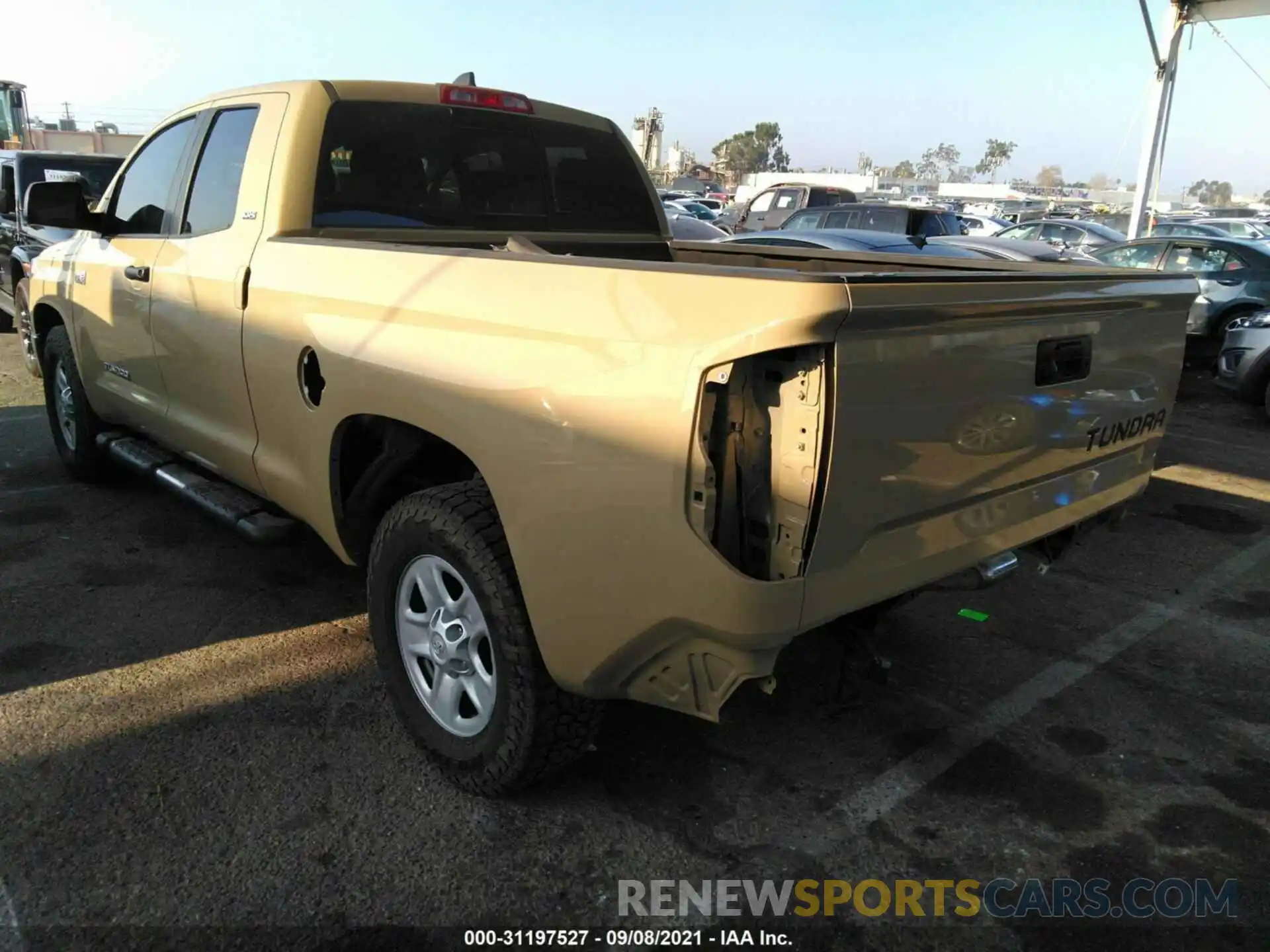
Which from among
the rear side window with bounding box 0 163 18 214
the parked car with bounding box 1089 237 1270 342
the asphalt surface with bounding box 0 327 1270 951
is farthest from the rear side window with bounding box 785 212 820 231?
the asphalt surface with bounding box 0 327 1270 951

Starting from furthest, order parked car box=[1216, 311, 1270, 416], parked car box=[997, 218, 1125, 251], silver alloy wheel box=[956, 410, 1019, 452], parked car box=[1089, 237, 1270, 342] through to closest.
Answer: parked car box=[997, 218, 1125, 251] < parked car box=[1089, 237, 1270, 342] < parked car box=[1216, 311, 1270, 416] < silver alloy wheel box=[956, 410, 1019, 452]

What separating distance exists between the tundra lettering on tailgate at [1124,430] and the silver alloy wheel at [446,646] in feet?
5.92

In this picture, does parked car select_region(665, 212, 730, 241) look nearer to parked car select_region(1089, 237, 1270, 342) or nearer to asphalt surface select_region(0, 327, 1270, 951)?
parked car select_region(1089, 237, 1270, 342)

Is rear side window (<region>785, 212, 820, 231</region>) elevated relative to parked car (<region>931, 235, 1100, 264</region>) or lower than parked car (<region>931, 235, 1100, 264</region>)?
elevated

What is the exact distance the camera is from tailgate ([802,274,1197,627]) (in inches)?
77.0

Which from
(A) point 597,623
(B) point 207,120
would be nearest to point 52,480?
(B) point 207,120

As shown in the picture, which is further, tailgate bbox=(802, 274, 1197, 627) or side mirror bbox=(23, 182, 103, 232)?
side mirror bbox=(23, 182, 103, 232)

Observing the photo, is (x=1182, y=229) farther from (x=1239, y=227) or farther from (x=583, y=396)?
(x=583, y=396)

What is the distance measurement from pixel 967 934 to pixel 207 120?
3.96 m

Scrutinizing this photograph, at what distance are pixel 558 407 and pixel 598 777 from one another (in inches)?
50.7

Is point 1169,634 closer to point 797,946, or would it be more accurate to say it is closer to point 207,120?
point 797,946

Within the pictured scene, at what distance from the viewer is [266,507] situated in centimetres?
357

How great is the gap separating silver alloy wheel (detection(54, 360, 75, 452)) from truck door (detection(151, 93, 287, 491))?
1.51 m

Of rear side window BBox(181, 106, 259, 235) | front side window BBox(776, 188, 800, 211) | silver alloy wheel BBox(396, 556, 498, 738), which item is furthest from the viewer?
front side window BBox(776, 188, 800, 211)
